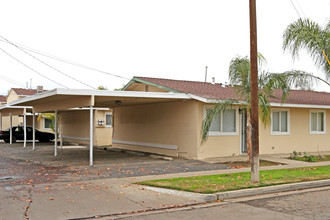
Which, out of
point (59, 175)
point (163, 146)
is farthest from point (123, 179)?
point (163, 146)

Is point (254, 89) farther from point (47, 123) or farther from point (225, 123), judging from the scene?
point (47, 123)

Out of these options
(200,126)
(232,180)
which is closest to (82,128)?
(200,126)

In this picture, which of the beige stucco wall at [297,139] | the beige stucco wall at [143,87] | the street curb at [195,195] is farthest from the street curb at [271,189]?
the beige stucco wall at [143,87]

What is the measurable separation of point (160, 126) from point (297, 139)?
730 cm

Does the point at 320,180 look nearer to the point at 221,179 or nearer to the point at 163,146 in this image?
the point at 221,179

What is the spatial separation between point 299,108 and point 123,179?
1216 centimetres

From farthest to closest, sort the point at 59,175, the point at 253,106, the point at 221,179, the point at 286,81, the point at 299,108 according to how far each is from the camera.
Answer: the point at 299,108
the point at 286,81
the point at 59,175
the point at 221,179
the point at 253,106

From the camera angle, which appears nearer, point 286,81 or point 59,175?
point 59,175

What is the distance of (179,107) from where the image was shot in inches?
676

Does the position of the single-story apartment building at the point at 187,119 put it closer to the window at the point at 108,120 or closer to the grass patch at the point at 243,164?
the grass patch at the point at 243,164

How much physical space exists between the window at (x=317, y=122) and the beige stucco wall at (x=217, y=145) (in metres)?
5.45

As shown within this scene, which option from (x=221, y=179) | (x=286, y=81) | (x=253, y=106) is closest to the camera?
(x=253, y=106)

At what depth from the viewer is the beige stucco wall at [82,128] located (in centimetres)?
2656

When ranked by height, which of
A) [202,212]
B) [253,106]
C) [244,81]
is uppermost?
[244,81]
